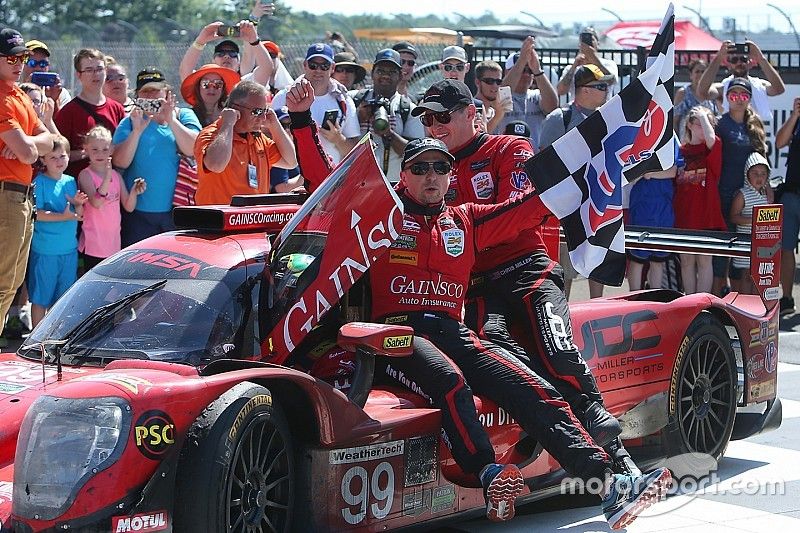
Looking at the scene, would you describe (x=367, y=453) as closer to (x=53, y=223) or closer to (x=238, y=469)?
(x=238, y=469)

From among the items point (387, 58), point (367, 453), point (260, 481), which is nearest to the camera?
point (260, 481)

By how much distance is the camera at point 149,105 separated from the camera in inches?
367

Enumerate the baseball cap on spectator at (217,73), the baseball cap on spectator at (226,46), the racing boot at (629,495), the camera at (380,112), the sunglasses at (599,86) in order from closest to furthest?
the racing boot at (629,495), the sunglasses at (599,86), the baseball cap on spectator at (217,73), the camera at (380,112), the baseball cap on spectator at (226,46)

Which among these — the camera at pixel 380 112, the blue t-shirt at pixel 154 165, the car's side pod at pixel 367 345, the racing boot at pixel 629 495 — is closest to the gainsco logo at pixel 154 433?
the car's side pod at pixel 367 345

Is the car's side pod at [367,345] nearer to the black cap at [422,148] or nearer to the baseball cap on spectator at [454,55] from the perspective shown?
the black cap at [422,148]

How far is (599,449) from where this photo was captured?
5637 mm

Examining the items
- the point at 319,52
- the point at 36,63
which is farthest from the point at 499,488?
the point at 36,63

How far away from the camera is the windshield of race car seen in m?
5.27

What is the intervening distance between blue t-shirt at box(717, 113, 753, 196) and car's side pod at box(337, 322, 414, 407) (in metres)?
7.48

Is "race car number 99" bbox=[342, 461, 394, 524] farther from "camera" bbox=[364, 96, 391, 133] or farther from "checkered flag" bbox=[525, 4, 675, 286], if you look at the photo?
"camera" bbox=[364, 96, 391, 133]

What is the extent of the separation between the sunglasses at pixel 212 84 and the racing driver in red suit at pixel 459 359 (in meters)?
3.85

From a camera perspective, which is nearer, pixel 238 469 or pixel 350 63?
pixel 238 469

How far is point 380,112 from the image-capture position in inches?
384

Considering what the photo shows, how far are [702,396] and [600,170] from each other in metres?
1.53
